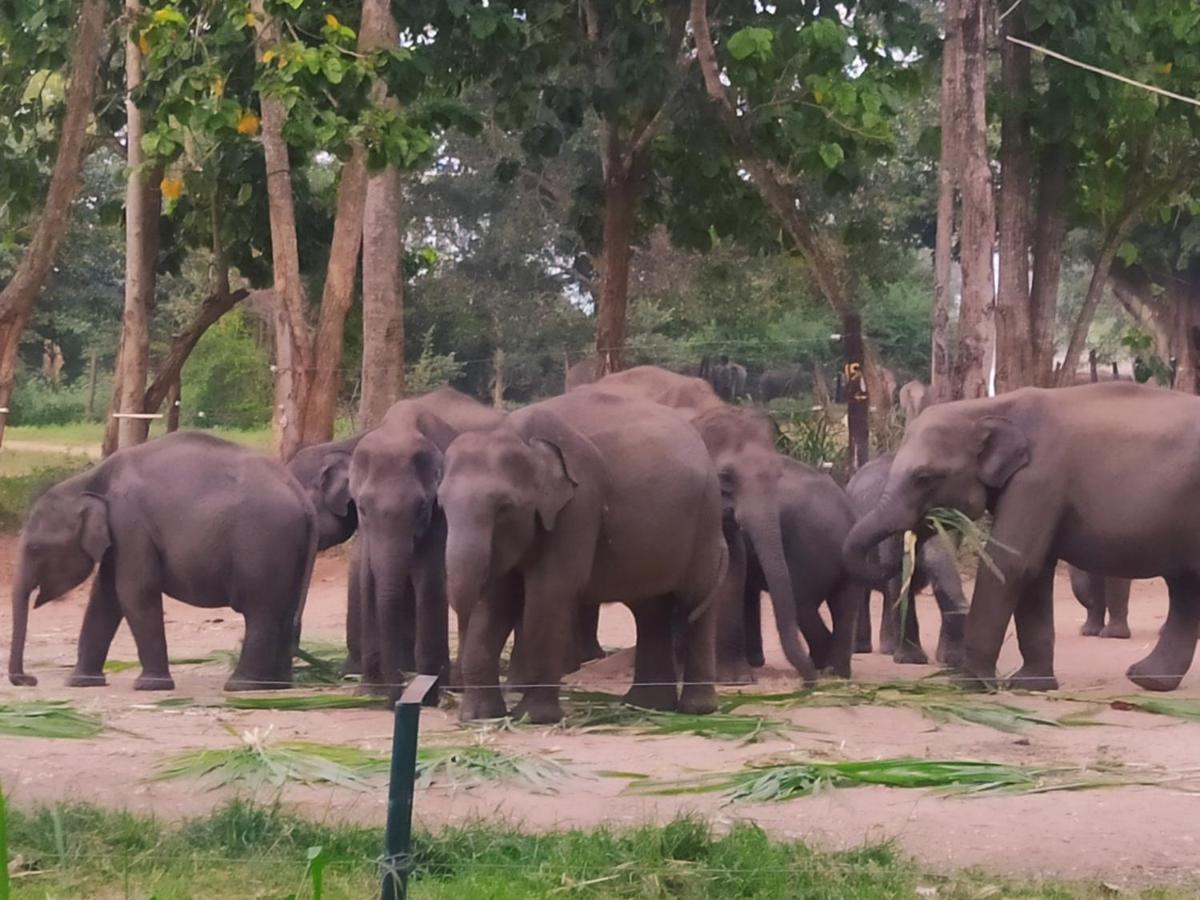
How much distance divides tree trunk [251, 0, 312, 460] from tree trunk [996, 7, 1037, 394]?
6065 millimetres

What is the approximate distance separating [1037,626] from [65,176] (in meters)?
9.28

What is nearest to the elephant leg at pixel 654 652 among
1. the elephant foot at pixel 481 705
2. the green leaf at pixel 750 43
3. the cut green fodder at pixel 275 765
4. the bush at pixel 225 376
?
the elephant foot at pixel 481 705

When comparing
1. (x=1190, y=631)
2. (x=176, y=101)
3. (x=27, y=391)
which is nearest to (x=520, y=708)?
(x=1190, y=631)

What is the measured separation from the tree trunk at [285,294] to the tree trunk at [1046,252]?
21.9 feet

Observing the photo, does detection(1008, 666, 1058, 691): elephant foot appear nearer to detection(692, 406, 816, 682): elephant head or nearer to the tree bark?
detection(692, 406, 816, 682): elephant head

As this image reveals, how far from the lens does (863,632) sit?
1103cm

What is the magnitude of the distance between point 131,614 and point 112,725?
1.51 m

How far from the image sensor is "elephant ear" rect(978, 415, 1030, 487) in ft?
29.0

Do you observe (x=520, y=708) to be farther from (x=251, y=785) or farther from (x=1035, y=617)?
(x=1035, y=617)

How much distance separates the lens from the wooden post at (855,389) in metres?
14.1

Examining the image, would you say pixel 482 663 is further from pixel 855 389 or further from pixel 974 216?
pixel 855 389

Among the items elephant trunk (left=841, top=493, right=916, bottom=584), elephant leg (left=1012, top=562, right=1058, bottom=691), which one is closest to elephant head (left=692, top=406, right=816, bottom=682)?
elephant trunk (left=841, top=493, right=916, bottom=584)

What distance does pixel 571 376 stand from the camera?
1468cm

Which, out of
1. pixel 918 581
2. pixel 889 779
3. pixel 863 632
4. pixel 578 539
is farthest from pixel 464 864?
pixel 863 632
